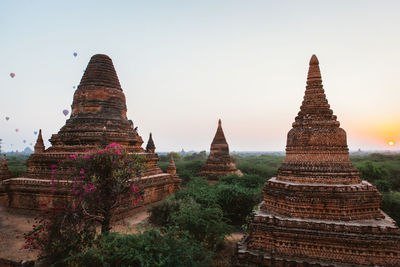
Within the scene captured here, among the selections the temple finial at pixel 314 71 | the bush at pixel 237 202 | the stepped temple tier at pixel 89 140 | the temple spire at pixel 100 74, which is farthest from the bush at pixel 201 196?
the temple spire at pixel 100 74

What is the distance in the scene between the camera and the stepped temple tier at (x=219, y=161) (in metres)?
22.2

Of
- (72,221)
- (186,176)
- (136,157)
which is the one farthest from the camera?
(186,176)

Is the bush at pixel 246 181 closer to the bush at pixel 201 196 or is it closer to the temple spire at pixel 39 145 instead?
the bush at pixel 201 196

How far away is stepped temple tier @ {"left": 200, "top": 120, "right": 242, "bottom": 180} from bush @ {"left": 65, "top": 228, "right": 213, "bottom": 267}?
51.8ft

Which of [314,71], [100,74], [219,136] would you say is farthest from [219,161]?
[314,71]

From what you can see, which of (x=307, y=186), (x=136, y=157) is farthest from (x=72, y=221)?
(x=307, y=186)

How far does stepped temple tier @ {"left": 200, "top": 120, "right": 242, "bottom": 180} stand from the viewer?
72.7 ft

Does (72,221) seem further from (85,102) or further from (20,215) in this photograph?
(85,102)

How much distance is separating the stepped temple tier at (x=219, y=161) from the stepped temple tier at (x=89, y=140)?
519 cm

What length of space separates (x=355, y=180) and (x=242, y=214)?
6.38 meters

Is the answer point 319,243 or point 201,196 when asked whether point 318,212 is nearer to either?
point 319,243

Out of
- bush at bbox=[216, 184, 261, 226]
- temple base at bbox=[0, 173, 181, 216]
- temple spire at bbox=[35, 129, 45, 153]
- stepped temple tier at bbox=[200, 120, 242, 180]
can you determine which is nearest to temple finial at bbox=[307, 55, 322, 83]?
bush at bbox=[216, 184, 261, 226]

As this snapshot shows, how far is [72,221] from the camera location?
6852 mm

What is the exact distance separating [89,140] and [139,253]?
10292 mm
